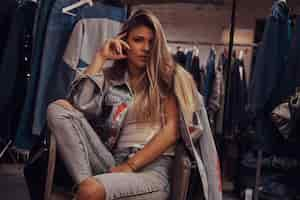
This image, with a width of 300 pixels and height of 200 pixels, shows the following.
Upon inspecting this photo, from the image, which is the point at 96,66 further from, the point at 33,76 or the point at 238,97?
the point at 238,97

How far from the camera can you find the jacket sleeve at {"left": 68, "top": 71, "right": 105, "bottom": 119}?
1537mm

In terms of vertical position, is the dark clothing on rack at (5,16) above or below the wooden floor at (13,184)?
above

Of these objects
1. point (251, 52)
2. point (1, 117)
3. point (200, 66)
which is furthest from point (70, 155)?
point (251, 52)

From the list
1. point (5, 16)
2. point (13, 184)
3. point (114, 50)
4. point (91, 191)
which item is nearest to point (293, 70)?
point (114, 50)

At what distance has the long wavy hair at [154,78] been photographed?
1.55 m

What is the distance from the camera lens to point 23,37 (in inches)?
100

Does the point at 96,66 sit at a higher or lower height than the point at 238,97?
higher

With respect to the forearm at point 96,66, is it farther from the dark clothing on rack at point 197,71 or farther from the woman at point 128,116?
the dark clothing on rack at point 197,71

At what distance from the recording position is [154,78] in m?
1.58

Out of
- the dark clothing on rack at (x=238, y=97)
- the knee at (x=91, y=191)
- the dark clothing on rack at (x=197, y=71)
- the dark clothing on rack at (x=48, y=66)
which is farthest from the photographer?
the dark clothing on rack at (x=197, y=71)

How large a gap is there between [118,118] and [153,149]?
0.20 m

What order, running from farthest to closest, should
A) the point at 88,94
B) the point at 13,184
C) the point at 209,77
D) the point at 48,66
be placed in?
1. the point at 209,77
2. the point at 13,184
3. the point at 48,66
4. the point at 88,94

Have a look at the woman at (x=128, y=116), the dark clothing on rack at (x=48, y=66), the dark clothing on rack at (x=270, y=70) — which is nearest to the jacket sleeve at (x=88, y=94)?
the woman at (x=128, y=116)

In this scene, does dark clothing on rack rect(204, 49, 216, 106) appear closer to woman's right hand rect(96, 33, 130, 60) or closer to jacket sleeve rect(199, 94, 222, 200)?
woman's right hand rect(96, 33, 130, 60)
